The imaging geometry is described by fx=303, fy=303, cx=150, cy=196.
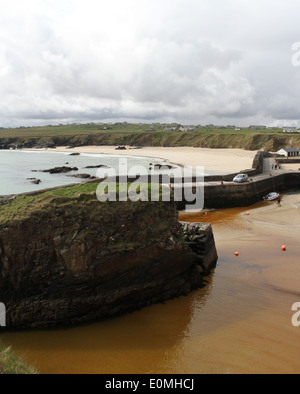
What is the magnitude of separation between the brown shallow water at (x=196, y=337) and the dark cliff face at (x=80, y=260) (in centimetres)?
51

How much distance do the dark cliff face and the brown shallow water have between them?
1.66 ft

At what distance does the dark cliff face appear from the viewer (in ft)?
28.0

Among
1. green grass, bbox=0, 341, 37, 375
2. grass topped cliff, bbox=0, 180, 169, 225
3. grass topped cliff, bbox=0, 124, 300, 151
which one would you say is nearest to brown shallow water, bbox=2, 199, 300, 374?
green grass, bbox=0, 341, 37, 375

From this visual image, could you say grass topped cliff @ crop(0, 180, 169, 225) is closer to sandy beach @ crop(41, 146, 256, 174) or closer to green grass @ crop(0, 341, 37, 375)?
green grass @ crop(0, 341, 37, 375)

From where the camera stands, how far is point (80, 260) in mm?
8773

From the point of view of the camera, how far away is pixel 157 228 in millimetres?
10273

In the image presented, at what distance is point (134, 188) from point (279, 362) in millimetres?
6906

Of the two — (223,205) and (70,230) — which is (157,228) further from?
(223,205)

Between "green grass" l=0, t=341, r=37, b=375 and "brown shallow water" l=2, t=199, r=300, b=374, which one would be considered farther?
"brown shallow water" l=2, t=199, r=300, b=374

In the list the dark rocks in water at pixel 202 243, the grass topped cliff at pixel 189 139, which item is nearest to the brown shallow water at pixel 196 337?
the dark rocks in water at pixel 202 243

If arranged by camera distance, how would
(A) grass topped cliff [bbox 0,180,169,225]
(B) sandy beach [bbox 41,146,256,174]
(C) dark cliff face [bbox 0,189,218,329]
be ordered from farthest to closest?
(B) sandy beach [bbox 41,146,256,174] → (A) grass topped cliff [bbox 0,180,169,225] → (C) dark cliff face [bbox 0,189,218,329]

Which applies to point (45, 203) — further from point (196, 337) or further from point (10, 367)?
point (196, 337)

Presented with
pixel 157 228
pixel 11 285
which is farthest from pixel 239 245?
pixel 11 285

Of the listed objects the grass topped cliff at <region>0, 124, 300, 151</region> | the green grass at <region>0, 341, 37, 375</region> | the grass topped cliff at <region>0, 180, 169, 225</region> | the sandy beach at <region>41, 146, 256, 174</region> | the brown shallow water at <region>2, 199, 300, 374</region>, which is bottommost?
the brown shallow water at <region>2, 199, 300, 374</region>
